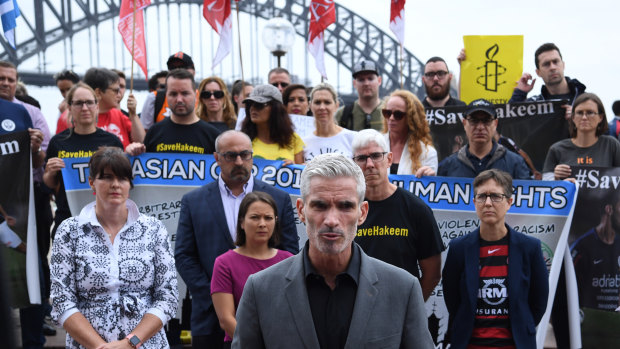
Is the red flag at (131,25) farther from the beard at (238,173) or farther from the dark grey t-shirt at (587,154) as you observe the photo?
the dark grey t-shirt at (587,154)

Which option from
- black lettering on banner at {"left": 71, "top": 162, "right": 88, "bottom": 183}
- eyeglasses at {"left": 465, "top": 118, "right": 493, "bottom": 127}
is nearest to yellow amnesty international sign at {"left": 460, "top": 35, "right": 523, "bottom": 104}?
eyeglasses at {"left": 465, "top": 118, "right": 493, "bottom": 127}

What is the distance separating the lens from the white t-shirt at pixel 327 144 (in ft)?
19.6

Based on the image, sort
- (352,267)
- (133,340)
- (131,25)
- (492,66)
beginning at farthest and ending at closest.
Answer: (131,25)
(492,66)
(133,340)
(352,267)

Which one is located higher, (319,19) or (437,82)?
(319,19)

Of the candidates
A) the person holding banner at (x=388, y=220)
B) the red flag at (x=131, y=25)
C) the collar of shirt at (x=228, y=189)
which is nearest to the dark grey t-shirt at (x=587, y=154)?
the person holding banner at (x=388, y=220)

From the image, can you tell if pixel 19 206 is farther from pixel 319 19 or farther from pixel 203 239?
pixel 319 19

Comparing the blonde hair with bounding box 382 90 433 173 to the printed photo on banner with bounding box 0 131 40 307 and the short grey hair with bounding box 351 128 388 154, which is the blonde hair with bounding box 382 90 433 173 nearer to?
the short grey hair with bounding box 351 128 388 154

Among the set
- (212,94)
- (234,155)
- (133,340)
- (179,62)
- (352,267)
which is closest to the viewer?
(352,267)

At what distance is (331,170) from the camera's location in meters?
2.59

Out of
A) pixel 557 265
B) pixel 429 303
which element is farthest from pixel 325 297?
pixel 557 265

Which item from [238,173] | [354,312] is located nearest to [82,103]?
[238,173]

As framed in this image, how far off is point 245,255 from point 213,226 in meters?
0.42

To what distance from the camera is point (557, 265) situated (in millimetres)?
5512

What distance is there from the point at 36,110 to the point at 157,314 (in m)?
3.18
